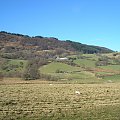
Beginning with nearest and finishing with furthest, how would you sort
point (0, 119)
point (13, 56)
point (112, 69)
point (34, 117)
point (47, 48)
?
point (0, 119)
point (34, 117)
point (112, 69)
point (13, 56)
point (47, 48)

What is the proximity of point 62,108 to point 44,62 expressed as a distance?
8867cm

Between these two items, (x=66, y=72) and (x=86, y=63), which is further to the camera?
(x=86, y=63)

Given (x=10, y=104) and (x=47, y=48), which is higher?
(x=47, y=48)

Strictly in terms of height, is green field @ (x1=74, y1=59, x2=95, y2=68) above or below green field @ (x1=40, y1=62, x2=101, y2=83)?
above

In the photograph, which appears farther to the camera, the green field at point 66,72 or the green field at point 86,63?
the green field at point 86,63

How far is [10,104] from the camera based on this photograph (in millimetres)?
24047

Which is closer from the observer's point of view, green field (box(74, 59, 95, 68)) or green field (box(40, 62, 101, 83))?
green field (box(40, 62, 101, 83))

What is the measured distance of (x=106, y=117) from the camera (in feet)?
63.7

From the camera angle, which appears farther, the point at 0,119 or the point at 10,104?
the point at 10,104

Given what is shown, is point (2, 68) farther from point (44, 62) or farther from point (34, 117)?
point (34, 117)

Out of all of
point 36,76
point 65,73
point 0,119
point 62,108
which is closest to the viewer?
point 0,119

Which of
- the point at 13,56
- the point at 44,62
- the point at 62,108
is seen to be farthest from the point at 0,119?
the point at 13,56

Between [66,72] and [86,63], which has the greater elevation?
[86,63]

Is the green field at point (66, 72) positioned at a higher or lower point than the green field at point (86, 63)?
lower
